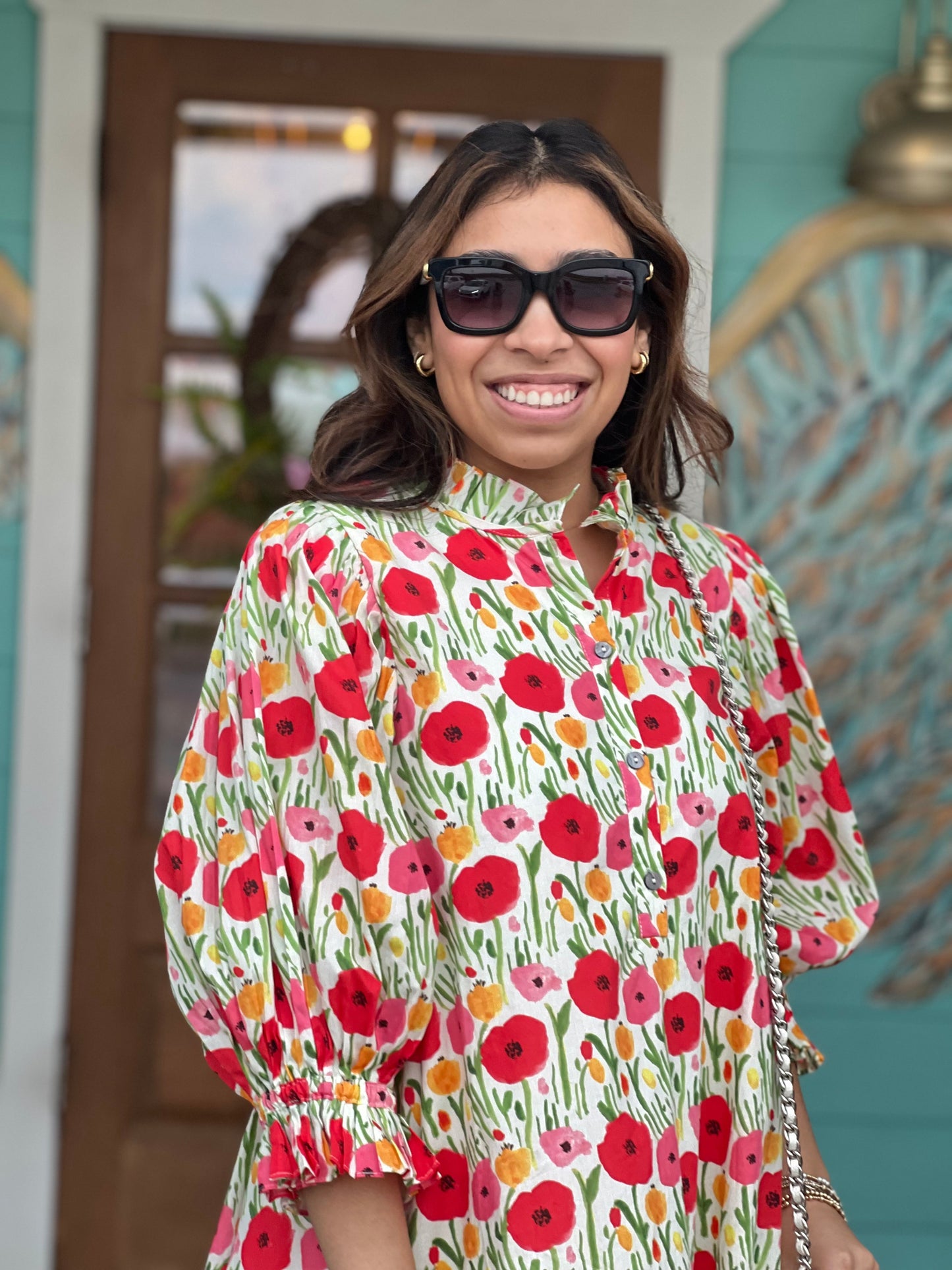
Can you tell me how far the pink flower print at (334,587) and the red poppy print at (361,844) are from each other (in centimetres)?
16

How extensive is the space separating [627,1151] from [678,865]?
8.6 inches

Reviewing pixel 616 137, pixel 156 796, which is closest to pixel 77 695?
pixel 156 796

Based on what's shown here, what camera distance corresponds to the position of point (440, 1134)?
1.05m

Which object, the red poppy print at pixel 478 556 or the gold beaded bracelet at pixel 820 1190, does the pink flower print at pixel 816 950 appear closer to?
the gold beaded bracelet at pixel 820 1190

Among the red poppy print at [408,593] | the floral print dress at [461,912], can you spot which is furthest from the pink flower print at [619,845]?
the red poppy print at [408,593]

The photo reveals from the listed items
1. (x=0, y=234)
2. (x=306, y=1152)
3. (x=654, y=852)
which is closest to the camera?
(x=306, y=1152)

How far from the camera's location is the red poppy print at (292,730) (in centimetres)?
102

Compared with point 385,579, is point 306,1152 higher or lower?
lower

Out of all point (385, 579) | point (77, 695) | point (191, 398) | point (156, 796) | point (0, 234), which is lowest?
point (156, 796)

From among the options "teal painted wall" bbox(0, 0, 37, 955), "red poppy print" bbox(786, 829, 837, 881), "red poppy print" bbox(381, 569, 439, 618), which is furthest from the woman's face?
"teal painted wall" bbox(0, 0, 37, 955)

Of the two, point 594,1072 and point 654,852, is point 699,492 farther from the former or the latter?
point 594,1072

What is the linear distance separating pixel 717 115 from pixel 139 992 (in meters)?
1.97

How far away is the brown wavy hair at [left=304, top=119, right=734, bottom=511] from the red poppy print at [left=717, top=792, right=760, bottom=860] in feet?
1.07

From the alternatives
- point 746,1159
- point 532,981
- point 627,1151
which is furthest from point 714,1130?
point 532,981
